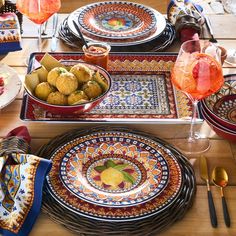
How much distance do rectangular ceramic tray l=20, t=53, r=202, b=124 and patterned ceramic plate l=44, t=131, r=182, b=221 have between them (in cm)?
11

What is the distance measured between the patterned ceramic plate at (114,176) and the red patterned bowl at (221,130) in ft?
0.46

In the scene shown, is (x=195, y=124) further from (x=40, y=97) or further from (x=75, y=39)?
(x=75, y=39)

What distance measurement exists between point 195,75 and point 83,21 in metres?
0.64

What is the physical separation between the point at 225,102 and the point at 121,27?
0.53 m

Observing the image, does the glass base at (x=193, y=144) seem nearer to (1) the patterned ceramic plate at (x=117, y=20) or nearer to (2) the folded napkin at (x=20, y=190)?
(2) the folded napkin at (x=20, y=190)

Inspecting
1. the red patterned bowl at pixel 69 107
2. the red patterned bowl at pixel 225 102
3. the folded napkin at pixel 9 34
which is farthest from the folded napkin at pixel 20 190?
the folded napkin at pixel 9 34

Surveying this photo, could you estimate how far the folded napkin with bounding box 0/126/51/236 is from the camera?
871 mm

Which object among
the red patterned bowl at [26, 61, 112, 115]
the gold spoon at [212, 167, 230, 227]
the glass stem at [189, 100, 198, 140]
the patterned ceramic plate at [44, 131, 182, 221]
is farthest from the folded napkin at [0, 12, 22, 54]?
the gold spoon at [212, 167, 230, 227]

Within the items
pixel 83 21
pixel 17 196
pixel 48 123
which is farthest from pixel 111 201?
pixel 83 21

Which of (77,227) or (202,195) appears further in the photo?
(202,195)

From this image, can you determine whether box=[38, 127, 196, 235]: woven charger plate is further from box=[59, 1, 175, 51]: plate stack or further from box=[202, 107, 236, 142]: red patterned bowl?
box=[59, 1, 175, 51]: plate stack

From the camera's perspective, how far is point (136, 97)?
1.27m

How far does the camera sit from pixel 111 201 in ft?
2.98

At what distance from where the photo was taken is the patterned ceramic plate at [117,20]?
1.51m
